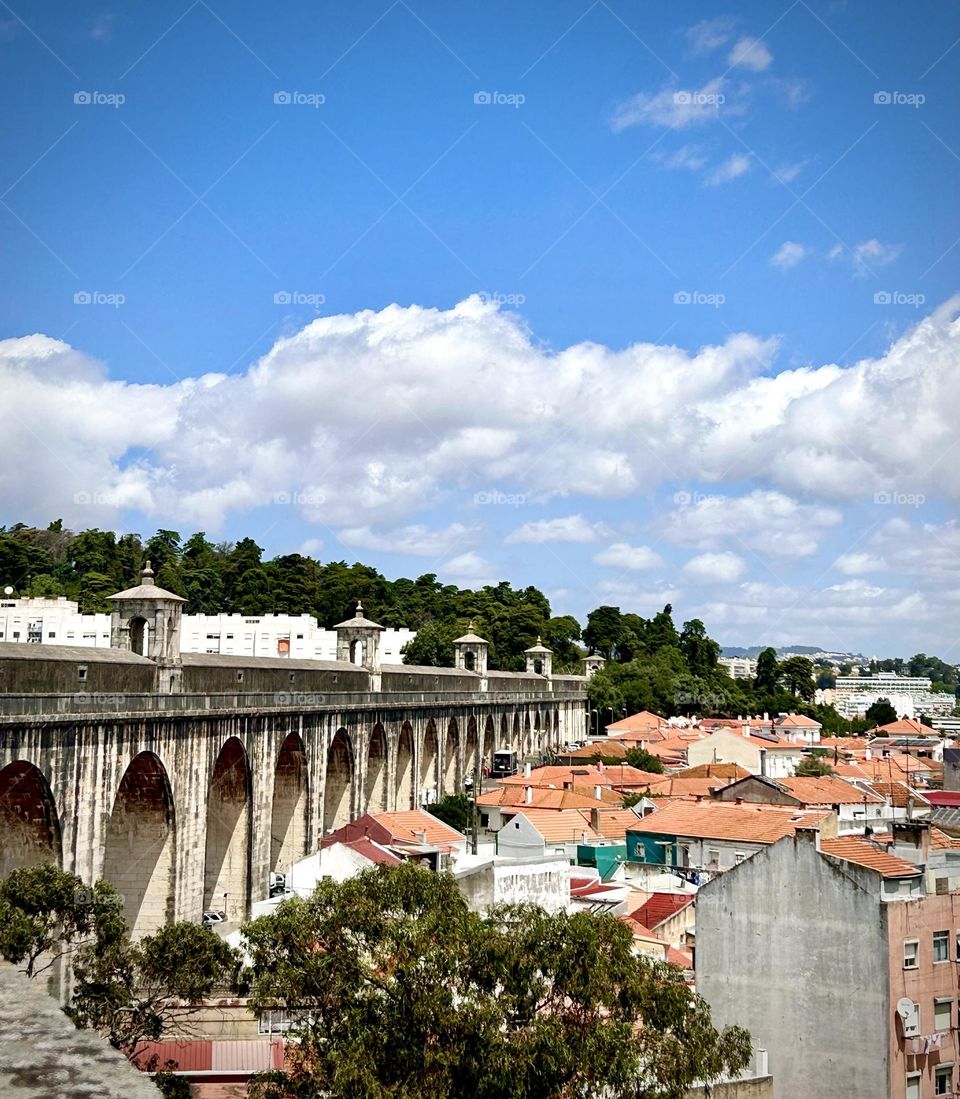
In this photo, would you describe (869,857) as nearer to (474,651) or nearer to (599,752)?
(599,752)

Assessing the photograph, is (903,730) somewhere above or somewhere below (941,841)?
below

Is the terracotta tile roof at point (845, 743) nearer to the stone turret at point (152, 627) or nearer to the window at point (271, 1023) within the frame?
the stone turret at point (152, 627)

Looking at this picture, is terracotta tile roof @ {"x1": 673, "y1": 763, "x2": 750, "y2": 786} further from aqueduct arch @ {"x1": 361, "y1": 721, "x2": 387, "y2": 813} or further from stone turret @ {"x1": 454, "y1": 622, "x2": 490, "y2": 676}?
aqueduct arch @ {"x1": 361, "y1": 721, "x2": 387, "y2": 813}

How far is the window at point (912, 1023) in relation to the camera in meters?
19.6

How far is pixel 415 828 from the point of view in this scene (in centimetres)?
3716

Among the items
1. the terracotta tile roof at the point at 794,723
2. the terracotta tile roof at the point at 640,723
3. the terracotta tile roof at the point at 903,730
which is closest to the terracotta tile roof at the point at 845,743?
the terracotta tile roof at the point at 794,723

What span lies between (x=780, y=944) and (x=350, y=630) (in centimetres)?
3452

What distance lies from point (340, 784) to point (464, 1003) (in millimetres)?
33419

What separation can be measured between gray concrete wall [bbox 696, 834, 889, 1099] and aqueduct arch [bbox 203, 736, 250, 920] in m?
16.3

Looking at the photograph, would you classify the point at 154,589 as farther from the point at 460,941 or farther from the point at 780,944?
the point at 460,941

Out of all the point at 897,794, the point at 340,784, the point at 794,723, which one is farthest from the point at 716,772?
the point at 794,723

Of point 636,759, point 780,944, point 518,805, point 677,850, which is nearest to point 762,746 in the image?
point 636,759

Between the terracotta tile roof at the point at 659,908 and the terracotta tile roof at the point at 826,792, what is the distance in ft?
54.1

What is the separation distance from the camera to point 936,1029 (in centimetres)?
2025
